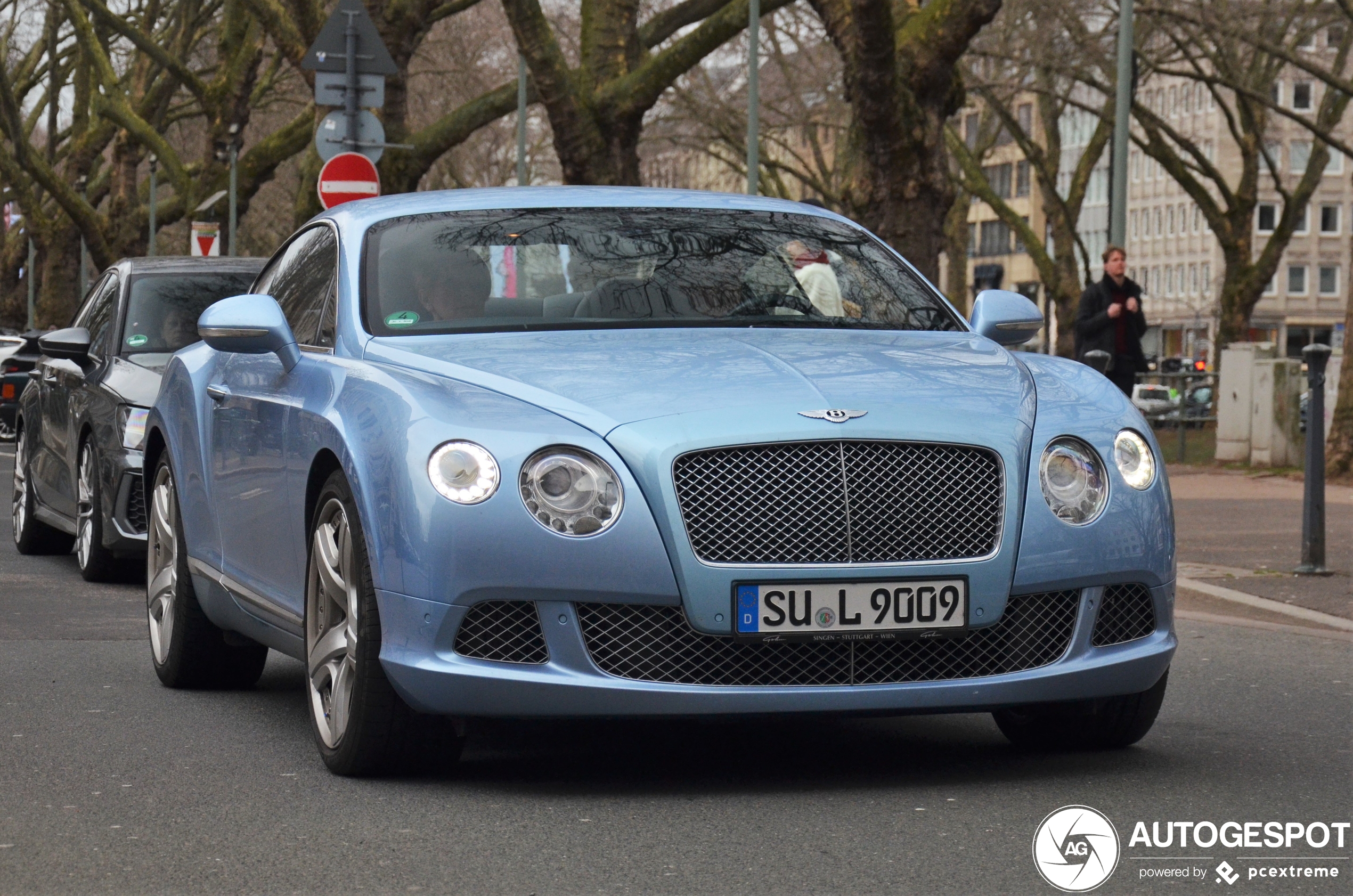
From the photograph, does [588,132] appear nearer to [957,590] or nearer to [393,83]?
[393,83]

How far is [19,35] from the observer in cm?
5178

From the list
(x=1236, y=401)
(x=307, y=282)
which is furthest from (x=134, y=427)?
(x=1236, y=401)

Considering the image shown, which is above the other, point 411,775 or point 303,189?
point 303,189

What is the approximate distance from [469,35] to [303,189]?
24.0 metres

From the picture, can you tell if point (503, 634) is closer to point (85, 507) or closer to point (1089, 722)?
point (1089, 722)

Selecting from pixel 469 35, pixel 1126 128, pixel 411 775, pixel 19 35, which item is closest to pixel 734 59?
pixel 469 35

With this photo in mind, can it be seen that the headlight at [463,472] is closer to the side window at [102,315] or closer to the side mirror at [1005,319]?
the side mirror at [1005,319]

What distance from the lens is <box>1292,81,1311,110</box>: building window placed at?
10288 centimetres

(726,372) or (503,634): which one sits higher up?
(726,372)

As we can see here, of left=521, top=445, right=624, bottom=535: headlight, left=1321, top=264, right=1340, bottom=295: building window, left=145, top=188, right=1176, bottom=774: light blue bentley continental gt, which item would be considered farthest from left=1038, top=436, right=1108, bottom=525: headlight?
left=1321, top=264, right=1340, bottom=295: building window

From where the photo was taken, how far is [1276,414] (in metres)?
22.6

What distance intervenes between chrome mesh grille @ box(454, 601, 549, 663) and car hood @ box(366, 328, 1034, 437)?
458mm

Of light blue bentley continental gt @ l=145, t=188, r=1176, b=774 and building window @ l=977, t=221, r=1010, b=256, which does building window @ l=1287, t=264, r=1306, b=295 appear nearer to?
building window @ l=977, t=221, r=1010, b=256

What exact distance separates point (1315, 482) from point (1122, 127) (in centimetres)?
1085
